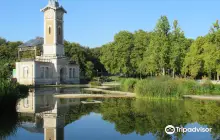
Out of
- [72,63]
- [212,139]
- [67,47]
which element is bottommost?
[212,139]

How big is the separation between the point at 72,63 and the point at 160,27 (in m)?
24.7

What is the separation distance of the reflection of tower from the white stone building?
35.6 m

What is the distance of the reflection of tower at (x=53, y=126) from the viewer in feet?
34.0

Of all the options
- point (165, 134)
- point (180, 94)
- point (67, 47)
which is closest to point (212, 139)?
point (165, 134)

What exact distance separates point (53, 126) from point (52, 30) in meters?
42.4

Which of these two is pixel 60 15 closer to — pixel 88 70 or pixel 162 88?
pixel 88 70

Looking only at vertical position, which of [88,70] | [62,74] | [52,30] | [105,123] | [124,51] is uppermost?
[52,30]

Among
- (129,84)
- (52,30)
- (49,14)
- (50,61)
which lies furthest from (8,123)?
(49,14)

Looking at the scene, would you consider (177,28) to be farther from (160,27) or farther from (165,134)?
(165,134)

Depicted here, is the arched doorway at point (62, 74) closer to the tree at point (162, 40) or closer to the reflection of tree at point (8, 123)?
the tree at point (162, 40)

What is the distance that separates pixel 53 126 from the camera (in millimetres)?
12102

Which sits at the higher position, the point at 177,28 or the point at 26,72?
the point at 177,28

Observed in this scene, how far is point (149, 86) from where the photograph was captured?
23312 millimetres

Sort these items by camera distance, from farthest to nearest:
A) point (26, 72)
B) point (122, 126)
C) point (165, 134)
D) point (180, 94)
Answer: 1. point (26, 72)
2. point (180, 94)
3. point (122, 126)
4. point (165, 134)
